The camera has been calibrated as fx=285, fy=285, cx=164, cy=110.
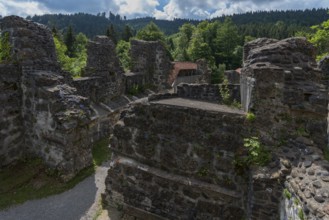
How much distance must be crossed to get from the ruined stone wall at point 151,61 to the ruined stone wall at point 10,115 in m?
10.6

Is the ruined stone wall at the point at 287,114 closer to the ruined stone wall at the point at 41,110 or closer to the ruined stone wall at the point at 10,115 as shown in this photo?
the ruined stone wall at the point at 41,110

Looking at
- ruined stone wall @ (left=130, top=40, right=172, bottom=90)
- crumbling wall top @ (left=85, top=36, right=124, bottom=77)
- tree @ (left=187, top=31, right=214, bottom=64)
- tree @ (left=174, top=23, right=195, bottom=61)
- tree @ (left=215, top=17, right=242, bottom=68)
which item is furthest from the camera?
tree @ (left=215, top=17, right=242, bottom=68)

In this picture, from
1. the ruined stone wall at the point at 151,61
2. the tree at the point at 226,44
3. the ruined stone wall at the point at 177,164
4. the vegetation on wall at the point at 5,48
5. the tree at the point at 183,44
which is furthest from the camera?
the tree at the point at 226,44

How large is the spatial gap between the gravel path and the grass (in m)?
0.28

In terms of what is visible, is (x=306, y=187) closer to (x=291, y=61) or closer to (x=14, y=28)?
(x=291, y=61)

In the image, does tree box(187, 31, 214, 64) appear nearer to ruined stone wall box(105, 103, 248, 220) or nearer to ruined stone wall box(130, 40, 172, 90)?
ruined stone wall box(130, 40, 172, 90)

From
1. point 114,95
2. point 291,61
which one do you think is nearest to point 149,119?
point 291,61

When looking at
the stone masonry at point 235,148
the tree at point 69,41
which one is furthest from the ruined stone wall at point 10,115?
the tree at point 69,41

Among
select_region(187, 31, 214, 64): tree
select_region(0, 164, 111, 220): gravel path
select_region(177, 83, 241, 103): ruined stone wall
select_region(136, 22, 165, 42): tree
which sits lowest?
select_region(0, 164, 111, 220): gravel path

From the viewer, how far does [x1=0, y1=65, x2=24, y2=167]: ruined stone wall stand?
9.53m

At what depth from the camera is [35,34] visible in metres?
10.1

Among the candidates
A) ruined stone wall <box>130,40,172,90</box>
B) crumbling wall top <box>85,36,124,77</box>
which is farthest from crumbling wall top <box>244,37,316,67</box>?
ruined stone wall <box>130,40,172,90</box>

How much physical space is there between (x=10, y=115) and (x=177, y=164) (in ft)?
21.2

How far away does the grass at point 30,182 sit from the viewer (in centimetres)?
849
